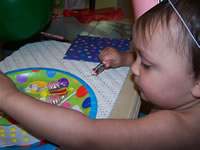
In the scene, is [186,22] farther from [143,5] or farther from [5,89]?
[5,89]

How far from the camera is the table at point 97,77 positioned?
1.58 feet

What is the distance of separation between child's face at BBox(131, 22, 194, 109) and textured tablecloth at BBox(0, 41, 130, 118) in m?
0.09

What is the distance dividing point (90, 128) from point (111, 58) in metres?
0.31

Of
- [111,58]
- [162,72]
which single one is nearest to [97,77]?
[111,58]

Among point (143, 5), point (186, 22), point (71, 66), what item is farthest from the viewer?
point (71, 66)

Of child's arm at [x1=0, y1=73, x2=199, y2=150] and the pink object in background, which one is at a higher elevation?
the pink object in background

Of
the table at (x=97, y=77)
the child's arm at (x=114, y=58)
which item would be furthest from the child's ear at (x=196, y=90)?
the child's arm at (x=114, y=58)

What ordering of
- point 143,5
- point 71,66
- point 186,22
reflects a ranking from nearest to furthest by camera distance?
point 186,22 → point 143,5 → point 71,66

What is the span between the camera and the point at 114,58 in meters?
0.65

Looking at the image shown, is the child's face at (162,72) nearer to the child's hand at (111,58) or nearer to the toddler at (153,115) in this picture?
the toddler at (153,115)

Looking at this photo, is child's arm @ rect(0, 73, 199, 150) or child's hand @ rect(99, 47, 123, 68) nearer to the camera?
child's arm @ rect(0, 73, 199, 150)

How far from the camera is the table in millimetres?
482

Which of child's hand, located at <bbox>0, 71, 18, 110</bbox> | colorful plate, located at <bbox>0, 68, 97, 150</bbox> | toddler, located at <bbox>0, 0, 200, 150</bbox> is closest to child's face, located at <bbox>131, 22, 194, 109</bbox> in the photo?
toddler, located at <bbox>0, 0, 200, 150</bbox>

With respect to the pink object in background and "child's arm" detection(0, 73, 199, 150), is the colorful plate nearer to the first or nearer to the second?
"child's arm" detection(0, 73, 199, 150)
